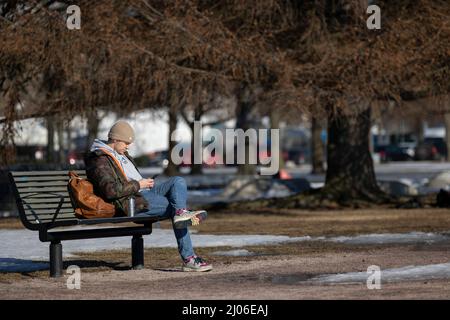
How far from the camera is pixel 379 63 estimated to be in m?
18.4

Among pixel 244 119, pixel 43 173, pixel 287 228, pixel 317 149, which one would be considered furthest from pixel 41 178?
pixel 317 149

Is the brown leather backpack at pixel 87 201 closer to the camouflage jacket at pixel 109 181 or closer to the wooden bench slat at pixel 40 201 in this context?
the camouflage jacket at pixel 109 181

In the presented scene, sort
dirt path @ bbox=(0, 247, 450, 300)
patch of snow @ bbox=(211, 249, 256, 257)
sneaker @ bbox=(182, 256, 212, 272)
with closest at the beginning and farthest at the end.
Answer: dirt path @ bbox=(0, 247, 450, 300), sneaker @ bbox=(182, 256, 212, 272), patch of snow @ bbox=(211, 249, 256, 257)

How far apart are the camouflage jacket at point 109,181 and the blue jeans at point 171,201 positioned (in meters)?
0.26

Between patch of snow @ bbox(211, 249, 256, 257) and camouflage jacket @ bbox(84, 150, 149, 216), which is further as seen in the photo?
patch of snow @ bbox(211, 249, 256, 257)

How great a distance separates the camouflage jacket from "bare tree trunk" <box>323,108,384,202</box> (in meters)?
13.0

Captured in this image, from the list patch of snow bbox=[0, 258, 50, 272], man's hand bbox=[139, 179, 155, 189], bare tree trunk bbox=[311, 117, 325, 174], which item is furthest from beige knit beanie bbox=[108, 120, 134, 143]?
bare tree trunk bbox=[311, 117, 325, 174]

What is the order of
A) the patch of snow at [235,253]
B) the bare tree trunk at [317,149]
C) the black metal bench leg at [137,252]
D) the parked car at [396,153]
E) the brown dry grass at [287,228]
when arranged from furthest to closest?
the parked car at [396,153]
the bare tree trunk at [317,149]
the patch of snow at [235,253]
the brown dry grass at [287,228]
the black metal bench leg at [137,252]

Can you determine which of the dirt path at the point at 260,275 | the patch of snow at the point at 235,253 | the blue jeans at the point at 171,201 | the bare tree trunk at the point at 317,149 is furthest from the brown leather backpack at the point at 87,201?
the bare tree trunk at the point at 317,149

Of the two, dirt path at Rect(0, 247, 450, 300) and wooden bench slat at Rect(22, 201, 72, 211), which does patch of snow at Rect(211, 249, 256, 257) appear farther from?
wooden bench slat at Rect(22, 201, 72, 211)

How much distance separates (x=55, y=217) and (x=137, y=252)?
1.14 m

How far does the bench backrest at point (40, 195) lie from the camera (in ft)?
34.9

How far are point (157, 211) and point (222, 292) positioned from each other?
6.22 feet

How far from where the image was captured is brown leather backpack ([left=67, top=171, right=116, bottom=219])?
10.5 metres
